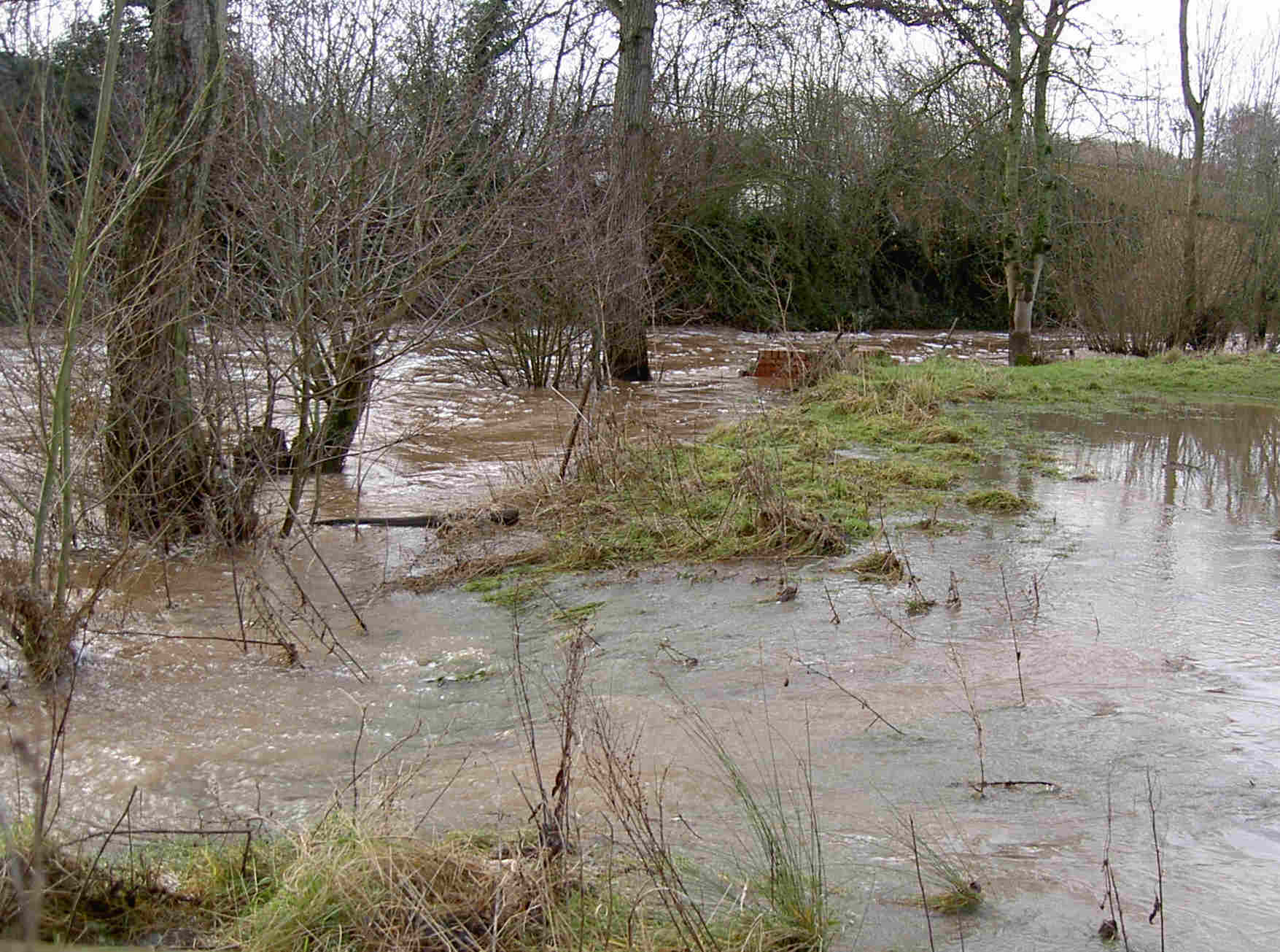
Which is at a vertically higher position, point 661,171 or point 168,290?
point 661,171

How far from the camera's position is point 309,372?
6738 mm

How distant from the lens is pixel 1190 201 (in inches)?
766

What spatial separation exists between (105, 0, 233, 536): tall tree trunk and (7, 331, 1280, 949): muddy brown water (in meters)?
0.53

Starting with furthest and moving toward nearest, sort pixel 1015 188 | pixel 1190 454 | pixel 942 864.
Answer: pixel 1015 188 → pixel 1190 454 → pixel 942 864

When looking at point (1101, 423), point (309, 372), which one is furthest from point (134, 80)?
point (1101, 423)

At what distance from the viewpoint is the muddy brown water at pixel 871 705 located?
3.18 metres

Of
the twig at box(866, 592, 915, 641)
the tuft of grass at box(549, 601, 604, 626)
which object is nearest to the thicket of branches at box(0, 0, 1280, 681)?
the tuft of grass at box(549, 601, 604, 626)

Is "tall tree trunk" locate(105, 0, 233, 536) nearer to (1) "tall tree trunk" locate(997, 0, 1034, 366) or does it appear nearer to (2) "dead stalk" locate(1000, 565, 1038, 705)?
(2) "dead stalk" locate(1000, 565, 1038, 705)

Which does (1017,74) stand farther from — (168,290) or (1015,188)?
(168,290)

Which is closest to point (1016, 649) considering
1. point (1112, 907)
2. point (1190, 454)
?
point (1112, 907)

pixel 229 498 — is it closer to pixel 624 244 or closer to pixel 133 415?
pixel 133 415

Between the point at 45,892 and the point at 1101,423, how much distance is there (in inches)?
446

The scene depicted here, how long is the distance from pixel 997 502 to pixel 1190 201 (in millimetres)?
14001

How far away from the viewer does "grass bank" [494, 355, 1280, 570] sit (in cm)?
707
